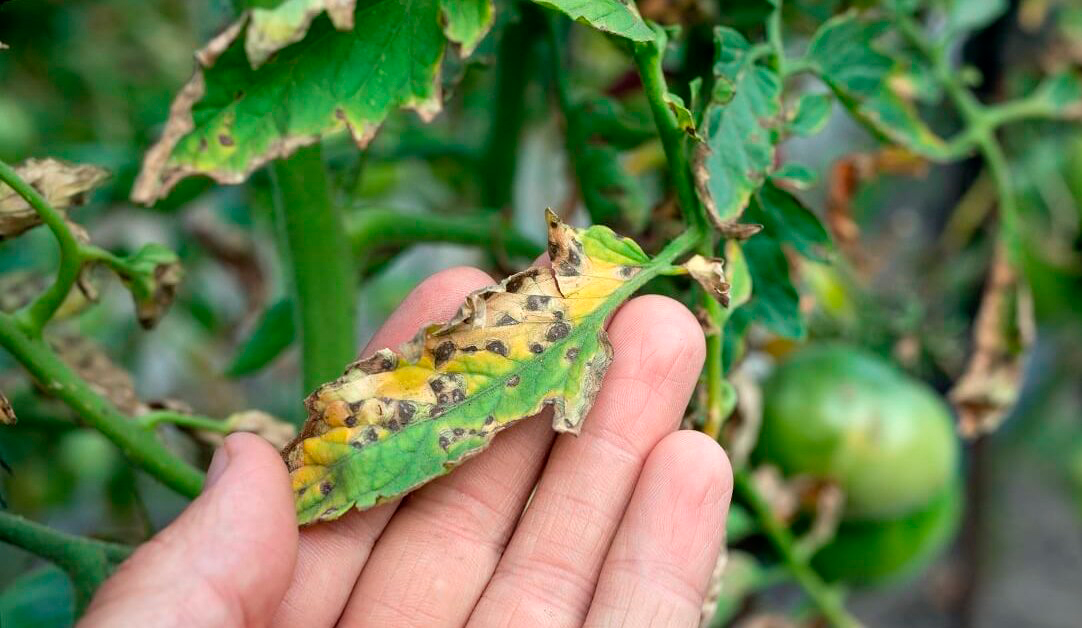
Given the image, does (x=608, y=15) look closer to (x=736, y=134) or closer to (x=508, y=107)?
(x=736, y=134)

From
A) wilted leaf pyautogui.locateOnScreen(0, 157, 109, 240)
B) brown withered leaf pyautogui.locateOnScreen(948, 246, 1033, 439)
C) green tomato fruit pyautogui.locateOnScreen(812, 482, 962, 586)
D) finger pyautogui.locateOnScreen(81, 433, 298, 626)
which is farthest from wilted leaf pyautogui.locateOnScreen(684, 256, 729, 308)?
green tomato fruit pyautogui.locateOnScreen(812, 482, 962, 586)

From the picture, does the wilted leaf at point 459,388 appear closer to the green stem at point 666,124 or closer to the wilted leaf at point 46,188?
the green stem at point 666,124

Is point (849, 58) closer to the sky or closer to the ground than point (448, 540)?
closer to the sky

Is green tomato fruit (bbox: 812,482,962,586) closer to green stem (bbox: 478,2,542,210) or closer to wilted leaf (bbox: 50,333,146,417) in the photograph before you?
green stem (bbox: 478,2,542,210)

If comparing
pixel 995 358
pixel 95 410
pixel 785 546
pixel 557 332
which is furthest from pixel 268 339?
pixel 995 358

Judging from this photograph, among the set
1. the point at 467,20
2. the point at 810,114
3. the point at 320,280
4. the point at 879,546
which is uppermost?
the point at 467,20

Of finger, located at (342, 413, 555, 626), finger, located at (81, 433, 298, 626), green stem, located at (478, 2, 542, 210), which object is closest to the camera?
finger, located at (81, 433, 298, 626)
